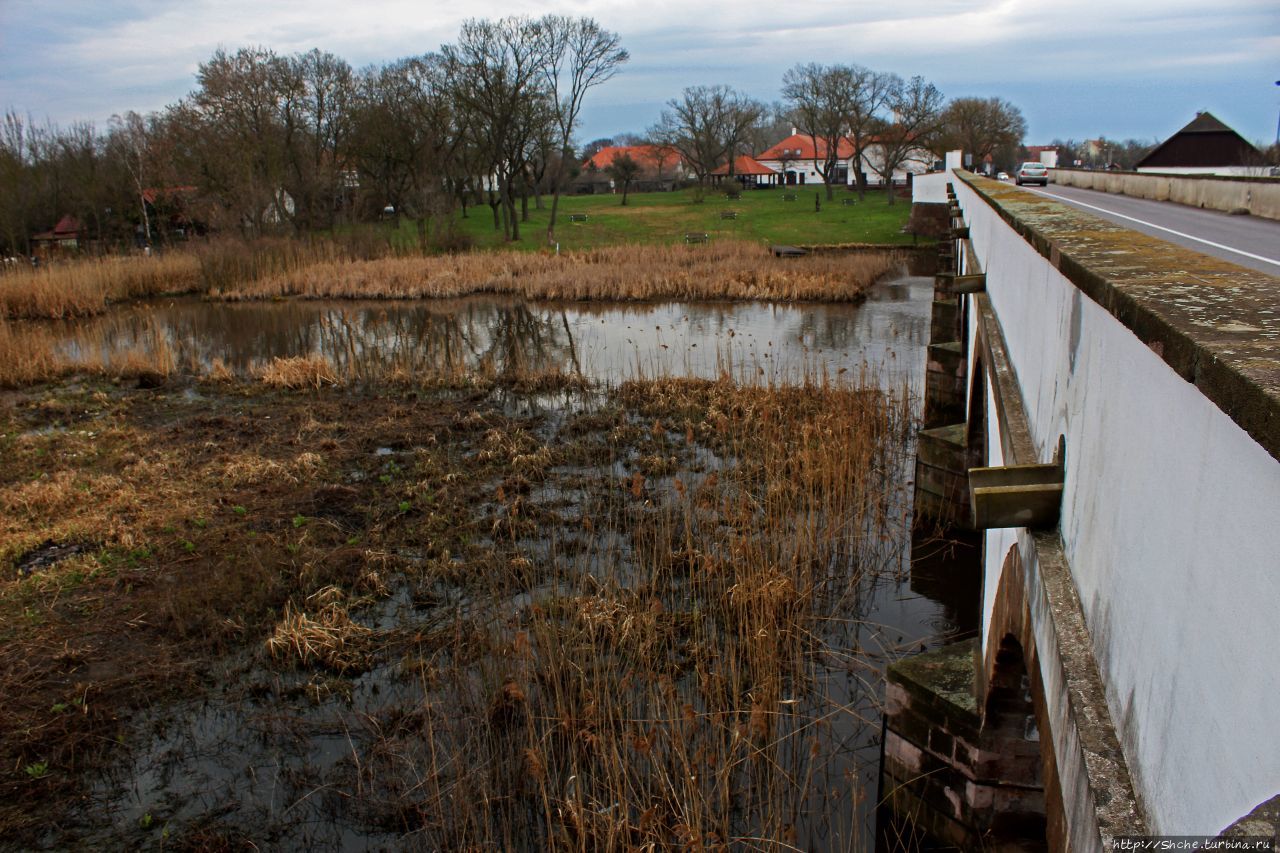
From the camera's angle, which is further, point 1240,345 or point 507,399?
point 507,399

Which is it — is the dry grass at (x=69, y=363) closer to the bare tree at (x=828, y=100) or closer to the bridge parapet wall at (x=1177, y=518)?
the bridge parapet wall at (x=1177, y=518)

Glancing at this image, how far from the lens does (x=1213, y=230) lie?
1157 centimetres

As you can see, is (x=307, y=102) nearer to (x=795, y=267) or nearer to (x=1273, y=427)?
(x=795, y=267)

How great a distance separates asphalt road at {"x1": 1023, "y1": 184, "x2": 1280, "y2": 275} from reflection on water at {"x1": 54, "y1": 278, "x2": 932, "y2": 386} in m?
4.34

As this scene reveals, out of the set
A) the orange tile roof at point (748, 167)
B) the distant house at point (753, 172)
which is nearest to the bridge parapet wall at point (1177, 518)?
the distant house at point (753, 172)

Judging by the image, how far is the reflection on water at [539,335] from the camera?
1802 cm

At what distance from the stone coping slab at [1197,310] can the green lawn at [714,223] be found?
38057 millimetres

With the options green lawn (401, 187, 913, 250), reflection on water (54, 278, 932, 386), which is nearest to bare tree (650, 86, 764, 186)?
green lawn (401, 187, 913, 250)

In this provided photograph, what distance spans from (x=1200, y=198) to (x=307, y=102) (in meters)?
38.4

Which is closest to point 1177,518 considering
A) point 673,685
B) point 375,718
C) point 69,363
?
point 673,685

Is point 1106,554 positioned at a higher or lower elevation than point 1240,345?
lower

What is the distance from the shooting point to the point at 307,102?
141ft

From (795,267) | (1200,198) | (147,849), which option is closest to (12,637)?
(147,849)

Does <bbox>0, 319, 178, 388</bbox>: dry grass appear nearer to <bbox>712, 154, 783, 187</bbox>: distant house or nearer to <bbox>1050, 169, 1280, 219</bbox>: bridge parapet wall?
<bbox>1050, 169, 1280, 219</bbox>: bridge parapet wall
